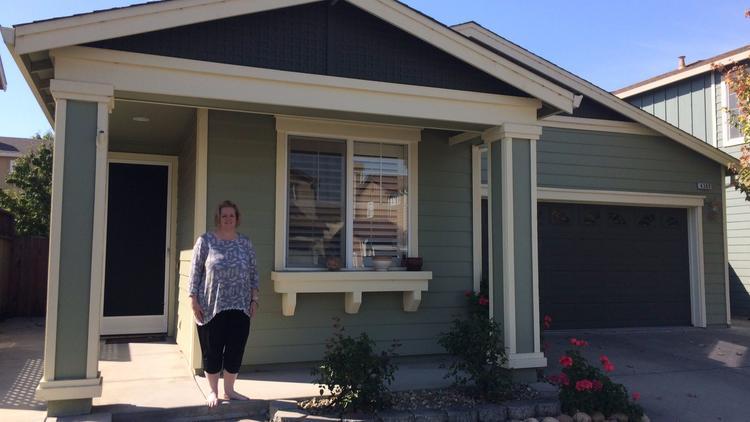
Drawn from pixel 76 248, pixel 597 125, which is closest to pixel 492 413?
pixel 76 248

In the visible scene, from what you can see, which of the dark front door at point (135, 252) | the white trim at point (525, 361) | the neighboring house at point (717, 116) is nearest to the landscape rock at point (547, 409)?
the white trim at point (525, 361)

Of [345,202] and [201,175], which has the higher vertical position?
[201,175]

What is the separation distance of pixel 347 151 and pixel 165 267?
119 inches

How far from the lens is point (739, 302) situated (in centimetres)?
1055

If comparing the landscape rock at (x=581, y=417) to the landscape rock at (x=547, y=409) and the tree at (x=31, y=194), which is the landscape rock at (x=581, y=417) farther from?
the tree at (x=31, y=194)

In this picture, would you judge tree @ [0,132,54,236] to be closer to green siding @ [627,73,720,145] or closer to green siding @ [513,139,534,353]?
green siding @ [513,139,534,353]

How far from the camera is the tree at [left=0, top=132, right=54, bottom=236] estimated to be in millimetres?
13867

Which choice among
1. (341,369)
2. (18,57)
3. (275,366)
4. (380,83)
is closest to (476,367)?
(341,369)

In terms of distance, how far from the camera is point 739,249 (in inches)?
418

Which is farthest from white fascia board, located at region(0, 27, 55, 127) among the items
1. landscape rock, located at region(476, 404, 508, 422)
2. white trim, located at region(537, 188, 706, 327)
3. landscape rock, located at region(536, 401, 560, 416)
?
white trim, located at region(537, 188, 706, 327)

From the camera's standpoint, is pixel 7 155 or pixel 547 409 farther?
pixel 7 155

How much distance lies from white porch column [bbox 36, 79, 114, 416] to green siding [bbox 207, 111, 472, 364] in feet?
4.28

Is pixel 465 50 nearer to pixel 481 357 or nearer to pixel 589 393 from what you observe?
pixel 481 357

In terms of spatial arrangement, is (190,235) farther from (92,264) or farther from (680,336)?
(680,336)
